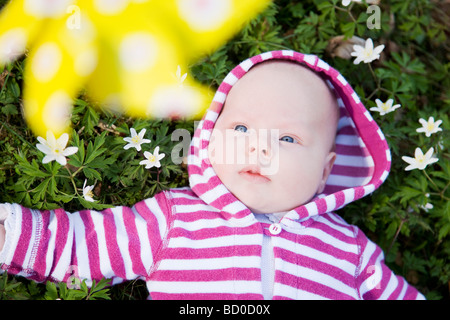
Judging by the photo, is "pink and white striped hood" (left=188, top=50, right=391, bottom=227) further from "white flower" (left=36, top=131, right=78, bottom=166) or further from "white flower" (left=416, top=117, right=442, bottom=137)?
"white flower" (left=36, top=131, right=78, bottom=166)

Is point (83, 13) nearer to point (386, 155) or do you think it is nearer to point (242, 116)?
point (242, 116)

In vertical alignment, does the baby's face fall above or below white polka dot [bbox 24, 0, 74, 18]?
below

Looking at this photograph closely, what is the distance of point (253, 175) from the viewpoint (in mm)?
2400

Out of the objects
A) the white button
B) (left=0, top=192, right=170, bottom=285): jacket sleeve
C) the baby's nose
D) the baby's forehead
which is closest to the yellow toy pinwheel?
the baby's forehead

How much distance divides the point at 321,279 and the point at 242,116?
914mm

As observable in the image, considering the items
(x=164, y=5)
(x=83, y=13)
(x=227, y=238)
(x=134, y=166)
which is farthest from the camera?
(x=164, y=5)

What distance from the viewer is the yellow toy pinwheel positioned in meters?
2.72

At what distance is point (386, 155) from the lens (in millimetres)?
2715

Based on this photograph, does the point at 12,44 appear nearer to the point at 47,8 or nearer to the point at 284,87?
the point at 47,8

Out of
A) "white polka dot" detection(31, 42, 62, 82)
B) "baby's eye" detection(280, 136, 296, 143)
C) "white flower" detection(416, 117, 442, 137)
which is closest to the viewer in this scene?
"baby's eye" detection(280, 136, 296, 143)

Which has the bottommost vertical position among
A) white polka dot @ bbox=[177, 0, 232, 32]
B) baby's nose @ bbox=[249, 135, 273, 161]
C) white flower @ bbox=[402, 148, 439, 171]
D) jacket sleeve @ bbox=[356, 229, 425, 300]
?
jacket sleeve @ bbox=[356, 229, 425, 300]

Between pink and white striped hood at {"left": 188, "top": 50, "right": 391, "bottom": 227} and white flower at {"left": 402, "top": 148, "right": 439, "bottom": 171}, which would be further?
white flower at {"left": 402, "top": 148, "right": 439, "bottom": 171}

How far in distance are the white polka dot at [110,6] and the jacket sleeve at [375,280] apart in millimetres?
1948

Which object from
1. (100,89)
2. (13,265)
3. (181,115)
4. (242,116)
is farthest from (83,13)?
(13,265)
